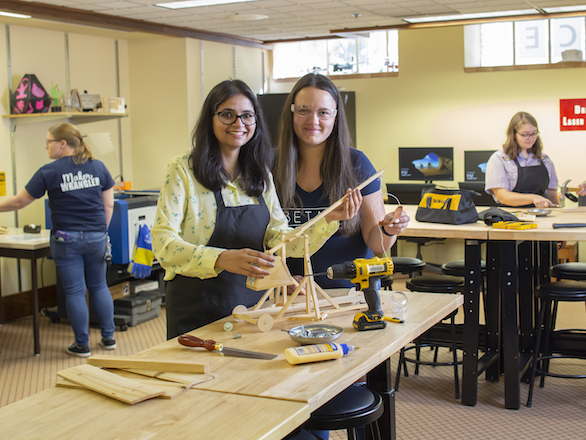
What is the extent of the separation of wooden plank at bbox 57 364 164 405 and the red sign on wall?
6.97 m

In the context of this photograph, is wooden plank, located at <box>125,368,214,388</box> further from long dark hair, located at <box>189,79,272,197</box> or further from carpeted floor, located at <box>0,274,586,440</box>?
→ carpeted floor, located at <box>0,274,586,440</box>

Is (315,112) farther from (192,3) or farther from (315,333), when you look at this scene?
(192,3)

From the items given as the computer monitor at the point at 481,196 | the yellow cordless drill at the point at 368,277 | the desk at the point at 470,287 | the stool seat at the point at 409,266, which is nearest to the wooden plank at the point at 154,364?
the yellow cordless drill at the point at 368,277

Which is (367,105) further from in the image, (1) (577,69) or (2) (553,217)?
(2) (553,217)

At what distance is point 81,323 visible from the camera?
461 centimetres

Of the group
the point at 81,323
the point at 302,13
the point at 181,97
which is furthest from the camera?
the point at 181,97

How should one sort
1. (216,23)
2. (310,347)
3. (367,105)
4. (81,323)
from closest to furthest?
(310,347) < (81,323) < (216,23) < (367,105)

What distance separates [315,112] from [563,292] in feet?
6.50

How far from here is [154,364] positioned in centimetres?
157

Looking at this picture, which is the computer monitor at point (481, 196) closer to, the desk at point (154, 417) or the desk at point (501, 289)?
the desk at point (501, 289)

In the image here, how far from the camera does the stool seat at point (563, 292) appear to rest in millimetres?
3465

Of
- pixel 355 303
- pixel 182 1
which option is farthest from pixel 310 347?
pixel 182 1

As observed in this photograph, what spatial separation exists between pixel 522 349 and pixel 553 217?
851mm

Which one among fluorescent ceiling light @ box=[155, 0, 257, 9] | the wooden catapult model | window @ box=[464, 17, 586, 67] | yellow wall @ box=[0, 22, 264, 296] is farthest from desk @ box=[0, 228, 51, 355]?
window @ box=[464, 17, 586, 67]
